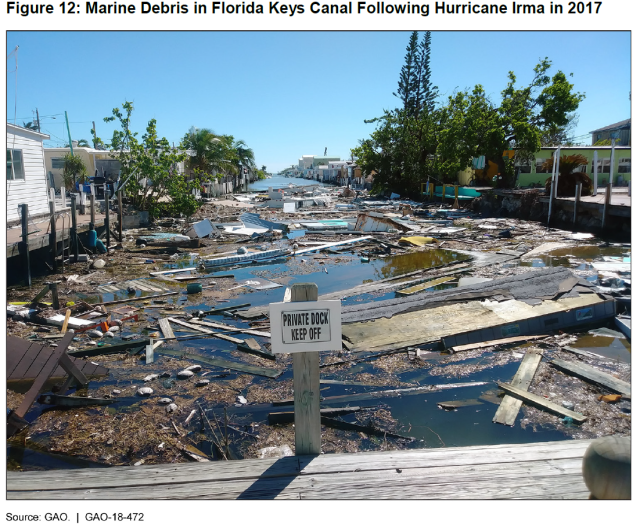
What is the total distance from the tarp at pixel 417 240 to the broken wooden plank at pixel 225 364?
14.6 m

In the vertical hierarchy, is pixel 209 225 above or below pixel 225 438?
above

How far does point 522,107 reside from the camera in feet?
116

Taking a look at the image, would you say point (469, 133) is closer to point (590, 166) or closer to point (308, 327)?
point (590, 166)

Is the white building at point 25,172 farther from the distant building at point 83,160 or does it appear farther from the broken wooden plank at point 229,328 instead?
the distant building at point 83,160

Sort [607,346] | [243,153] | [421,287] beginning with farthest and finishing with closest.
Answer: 1. [243,153]
2. [421,287]
3. [607,346]

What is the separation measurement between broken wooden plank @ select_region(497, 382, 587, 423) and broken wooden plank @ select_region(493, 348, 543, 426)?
95 millimetres

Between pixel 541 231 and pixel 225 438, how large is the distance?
23256mm

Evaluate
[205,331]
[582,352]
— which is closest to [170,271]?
[205,331]

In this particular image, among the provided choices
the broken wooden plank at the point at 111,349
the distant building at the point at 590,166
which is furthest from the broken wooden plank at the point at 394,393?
the distant building at the point at 590,166

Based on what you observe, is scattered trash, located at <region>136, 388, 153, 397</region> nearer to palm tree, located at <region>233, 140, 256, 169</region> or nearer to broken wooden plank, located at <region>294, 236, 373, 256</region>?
broken wooden plank, located at <region>294, 236, 373, 256</region>

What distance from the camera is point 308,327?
12.0 feet

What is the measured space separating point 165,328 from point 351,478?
7.65 meters
